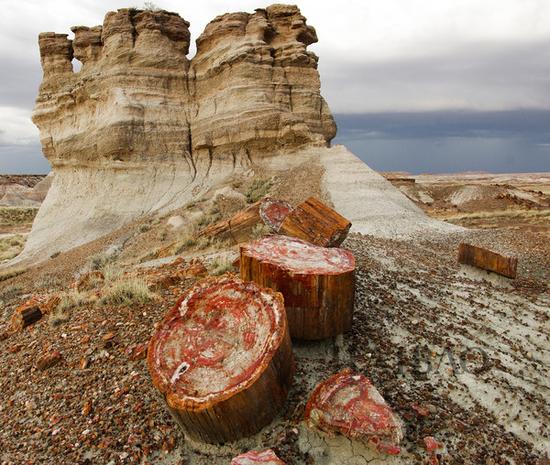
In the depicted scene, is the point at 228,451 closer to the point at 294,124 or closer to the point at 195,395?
the point at 195,395

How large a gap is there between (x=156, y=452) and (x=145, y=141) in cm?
1894

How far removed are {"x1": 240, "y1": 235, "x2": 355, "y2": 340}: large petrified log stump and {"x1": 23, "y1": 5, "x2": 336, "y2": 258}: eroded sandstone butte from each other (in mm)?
16226

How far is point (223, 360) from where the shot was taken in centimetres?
301

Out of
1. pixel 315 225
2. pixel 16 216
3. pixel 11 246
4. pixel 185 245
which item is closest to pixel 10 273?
pixel 185 245

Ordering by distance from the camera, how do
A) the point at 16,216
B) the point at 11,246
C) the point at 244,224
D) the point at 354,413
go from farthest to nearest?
the point at 16,216
the point at 11,246
the point at 244,224
the point at 354,413

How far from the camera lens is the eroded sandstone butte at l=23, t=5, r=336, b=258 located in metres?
19.7

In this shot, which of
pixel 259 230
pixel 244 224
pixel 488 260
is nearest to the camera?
pixel 488 260

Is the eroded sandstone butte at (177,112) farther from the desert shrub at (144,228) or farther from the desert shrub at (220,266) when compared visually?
the desert shrub at (220,266)

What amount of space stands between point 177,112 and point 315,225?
16977mm

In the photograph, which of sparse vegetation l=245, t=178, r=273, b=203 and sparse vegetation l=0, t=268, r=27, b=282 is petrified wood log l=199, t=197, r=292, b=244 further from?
sparse vegetation l=0, t=268, r=27, b=282

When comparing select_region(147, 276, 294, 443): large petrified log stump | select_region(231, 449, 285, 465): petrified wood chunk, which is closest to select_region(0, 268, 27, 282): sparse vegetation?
select_region(147, 276, 294, 443): large petrified log stump

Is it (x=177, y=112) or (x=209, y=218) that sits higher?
(x=177, y=112)

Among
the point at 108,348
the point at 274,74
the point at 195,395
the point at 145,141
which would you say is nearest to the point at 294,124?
the point at 274,74

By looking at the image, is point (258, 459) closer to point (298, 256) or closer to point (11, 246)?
point (298, 256)
